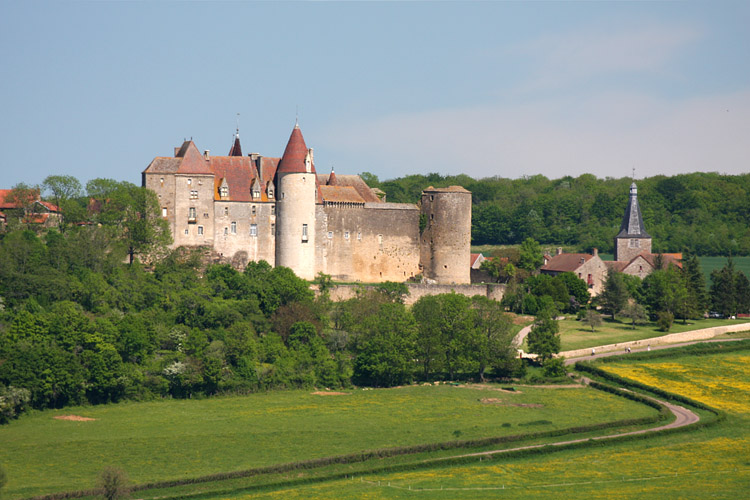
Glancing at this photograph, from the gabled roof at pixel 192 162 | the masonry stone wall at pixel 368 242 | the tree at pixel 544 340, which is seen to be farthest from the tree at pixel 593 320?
the gabled roof at pixel 192 162

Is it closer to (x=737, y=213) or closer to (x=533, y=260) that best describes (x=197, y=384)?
(x=533, y=260)

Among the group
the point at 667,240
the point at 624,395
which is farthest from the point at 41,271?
the point at 667,240

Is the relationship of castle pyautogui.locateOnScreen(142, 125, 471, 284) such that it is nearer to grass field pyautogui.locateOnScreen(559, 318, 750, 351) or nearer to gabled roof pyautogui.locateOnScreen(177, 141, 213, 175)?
gabled roof pyautogui.locateOnScreen(177, 141, 213, 175)

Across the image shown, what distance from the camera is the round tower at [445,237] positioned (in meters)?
77.6

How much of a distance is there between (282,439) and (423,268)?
3032 centimetres

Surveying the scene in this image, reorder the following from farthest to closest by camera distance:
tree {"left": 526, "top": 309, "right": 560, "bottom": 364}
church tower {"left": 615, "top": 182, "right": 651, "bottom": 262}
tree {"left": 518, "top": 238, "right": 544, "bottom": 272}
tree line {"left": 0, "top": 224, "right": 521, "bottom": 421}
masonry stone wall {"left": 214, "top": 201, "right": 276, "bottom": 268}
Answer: church tower {"left": 615, "top": 182, "right": 651, "bottom": 262}, tree {"left": 518, "top": 238, "right": 544, "bottom": 272}, masonry stone wall {"left": 214, "top": 201, "right": 276, "bottom": 268}, tree {"left": 526, "top": 309, "right": 560, "bottom": 364}, tree line {"left": 0, "top": 224, "right": 521, "bottom": 421}

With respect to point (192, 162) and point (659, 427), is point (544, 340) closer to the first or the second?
point (659, 427)

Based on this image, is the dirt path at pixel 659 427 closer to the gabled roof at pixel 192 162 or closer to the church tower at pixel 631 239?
the gabled roof at pixel 192 162

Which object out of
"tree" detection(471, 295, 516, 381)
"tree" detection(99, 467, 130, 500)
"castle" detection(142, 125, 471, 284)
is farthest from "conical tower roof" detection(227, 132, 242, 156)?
"tree" detection(99, 467, 130, 500)

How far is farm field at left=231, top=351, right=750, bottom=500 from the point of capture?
138 feet

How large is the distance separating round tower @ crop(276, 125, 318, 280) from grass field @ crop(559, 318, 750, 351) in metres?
17.9

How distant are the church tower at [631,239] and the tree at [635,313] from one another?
728 inches

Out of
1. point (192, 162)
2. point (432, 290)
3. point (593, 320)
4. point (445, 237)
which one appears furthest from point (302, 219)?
point (593, 320)

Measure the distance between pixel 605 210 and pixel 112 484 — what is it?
109 metres
